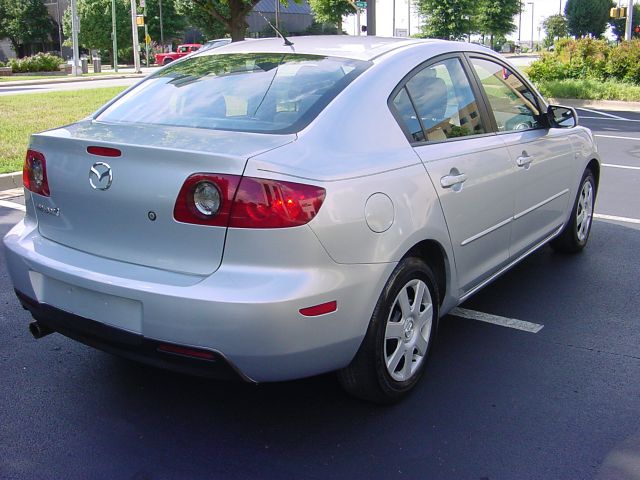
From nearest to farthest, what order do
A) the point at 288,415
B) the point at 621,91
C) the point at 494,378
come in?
the point at 288,415 → the point at 494,378 → the point at 621,91

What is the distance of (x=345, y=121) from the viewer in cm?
310

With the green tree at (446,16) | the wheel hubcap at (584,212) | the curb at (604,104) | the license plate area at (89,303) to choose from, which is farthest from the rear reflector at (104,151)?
the green tree at (446,16)

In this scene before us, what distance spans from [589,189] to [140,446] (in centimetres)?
419

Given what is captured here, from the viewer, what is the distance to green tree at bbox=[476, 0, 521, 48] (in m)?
52.6

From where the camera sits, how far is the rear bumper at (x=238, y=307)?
267 centimetres

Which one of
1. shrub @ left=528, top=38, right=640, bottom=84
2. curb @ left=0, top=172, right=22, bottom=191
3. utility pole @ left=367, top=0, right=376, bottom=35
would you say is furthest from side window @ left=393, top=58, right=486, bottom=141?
shrub @ left=528, top=38, right=640, bottom=84

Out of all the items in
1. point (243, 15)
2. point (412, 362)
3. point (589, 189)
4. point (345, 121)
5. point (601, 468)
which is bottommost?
point (601, 468)

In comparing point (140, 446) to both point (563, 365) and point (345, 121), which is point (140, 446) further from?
point (563, 365)

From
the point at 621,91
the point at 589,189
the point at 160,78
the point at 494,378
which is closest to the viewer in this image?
the point at 494,378

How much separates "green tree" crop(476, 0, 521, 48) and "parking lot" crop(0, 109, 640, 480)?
51.5 metres

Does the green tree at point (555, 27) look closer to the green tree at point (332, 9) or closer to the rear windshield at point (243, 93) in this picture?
the green tree at point (332, 9)

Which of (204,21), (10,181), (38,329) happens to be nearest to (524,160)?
(38,329)

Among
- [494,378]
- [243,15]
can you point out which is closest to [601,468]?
[494,378]

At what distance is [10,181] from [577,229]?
21.1 feet
